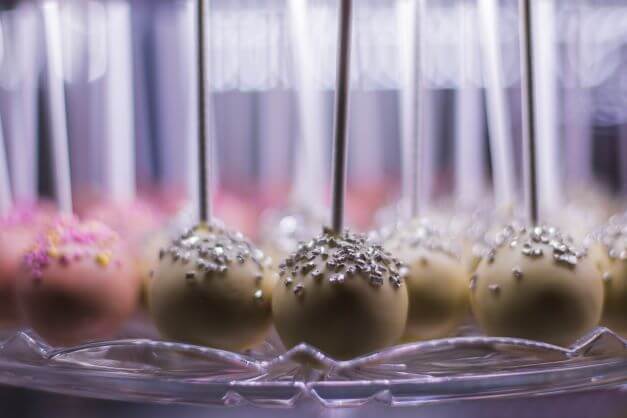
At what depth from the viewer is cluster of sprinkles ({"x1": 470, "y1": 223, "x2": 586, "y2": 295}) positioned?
24.0 inches

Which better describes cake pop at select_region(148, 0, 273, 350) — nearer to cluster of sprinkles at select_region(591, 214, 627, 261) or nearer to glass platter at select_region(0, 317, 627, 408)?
glass platter at select_region(0, 317, 627, 408)

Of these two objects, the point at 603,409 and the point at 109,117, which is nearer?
the point at 603,409

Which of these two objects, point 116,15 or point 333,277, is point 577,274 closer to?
point 333,277

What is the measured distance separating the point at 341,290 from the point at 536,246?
0.17 meters

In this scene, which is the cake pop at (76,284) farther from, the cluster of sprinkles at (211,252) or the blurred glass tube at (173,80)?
the blurred glass tube at (173,80)

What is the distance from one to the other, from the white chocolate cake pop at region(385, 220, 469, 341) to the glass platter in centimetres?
6

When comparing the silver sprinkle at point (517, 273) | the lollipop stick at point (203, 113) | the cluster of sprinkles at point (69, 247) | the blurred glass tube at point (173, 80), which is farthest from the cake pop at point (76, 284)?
the blurred glass tube at point (173, 80)

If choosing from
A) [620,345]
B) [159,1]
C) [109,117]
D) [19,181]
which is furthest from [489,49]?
[159,1]

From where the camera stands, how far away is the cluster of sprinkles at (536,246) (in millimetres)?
609

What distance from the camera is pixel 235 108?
6.91 feet

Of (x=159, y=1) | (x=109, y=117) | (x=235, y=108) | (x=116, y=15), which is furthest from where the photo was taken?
(x=235, y=108)

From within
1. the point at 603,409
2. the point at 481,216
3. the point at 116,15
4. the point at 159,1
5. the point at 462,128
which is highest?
the point at 159,1

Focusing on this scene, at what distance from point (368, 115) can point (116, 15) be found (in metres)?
0.76

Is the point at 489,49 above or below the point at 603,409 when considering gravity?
above
